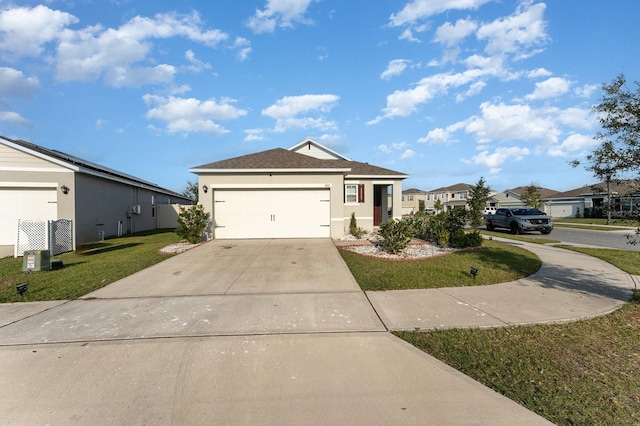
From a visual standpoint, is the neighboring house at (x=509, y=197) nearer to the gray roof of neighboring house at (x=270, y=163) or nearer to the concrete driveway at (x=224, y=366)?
the gray roof of neighboring house at (x=270, y=163)

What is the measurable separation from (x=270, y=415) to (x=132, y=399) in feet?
4.45

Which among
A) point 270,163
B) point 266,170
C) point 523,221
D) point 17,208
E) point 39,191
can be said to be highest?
point 270,163

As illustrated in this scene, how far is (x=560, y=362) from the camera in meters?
3.29

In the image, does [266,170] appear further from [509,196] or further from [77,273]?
[509,196]

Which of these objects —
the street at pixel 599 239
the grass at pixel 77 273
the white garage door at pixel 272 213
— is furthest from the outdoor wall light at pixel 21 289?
the street at pixel 599 239

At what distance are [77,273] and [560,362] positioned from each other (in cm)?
1001

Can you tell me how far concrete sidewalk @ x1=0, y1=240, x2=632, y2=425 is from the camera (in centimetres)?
262

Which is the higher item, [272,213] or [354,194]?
[354,194]

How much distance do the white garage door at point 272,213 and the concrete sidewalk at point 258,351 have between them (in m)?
6.37

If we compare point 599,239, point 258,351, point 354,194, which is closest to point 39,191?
point 354,194

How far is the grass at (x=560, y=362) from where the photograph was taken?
102 inches

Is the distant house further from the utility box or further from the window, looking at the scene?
the utility box

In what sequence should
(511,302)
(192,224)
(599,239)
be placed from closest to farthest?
(511,302) < (192,224) < (599,239)

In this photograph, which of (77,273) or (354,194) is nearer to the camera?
(77,273)
